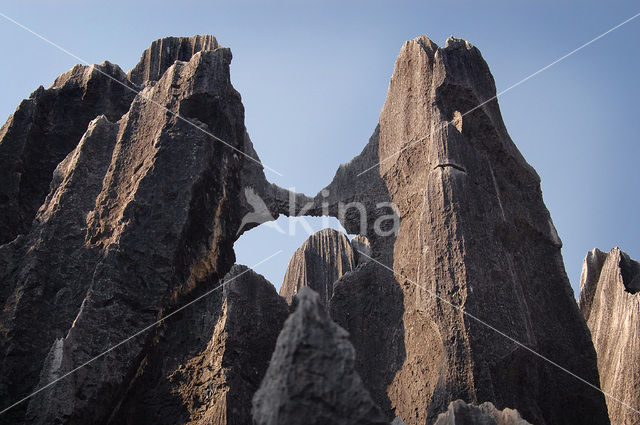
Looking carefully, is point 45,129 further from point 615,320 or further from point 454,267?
point 615,320

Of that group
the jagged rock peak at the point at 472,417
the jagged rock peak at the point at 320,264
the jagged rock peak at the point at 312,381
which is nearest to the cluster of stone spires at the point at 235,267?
the jagged rock peak at the point at 472,417

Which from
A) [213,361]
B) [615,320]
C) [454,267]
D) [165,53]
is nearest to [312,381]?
[213,361]

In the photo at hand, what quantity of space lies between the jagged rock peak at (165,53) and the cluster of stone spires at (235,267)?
0.05 m

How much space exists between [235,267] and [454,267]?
3.07 meters

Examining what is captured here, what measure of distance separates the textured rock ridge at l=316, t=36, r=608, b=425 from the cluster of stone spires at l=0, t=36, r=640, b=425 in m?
0.03

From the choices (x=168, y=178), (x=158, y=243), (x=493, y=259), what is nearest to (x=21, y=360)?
(x=158, y=243)

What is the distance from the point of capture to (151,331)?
30.1 ft

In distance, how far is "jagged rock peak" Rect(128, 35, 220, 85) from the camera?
44.0 feet

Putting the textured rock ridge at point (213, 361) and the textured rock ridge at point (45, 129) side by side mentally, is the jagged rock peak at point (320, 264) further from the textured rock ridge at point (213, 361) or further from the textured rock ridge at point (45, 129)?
the textured rock ridge at point (213, 361)

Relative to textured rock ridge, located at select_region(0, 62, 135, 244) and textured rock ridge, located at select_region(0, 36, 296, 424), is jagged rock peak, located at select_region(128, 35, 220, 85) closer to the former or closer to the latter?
textured rock ridge, located at select_region(0, 62, 135, 244)

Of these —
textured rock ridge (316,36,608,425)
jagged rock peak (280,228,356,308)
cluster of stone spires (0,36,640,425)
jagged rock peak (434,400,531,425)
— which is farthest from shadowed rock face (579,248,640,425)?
jagged rock peak (280,228,356,308)

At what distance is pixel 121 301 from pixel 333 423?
4916 millimetres

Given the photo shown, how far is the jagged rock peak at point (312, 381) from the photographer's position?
16.2 ft

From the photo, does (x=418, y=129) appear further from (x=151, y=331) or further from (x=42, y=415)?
(x=42, y=415)
